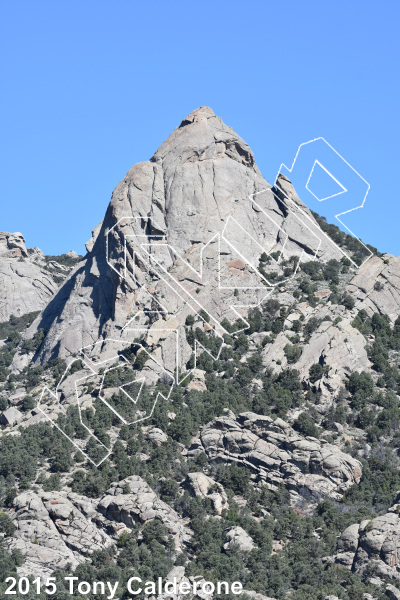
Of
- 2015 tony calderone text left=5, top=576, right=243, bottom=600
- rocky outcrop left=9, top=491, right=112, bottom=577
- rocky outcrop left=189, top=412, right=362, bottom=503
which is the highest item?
rocky outcrop left=189, top=412, right=362, bottom=503

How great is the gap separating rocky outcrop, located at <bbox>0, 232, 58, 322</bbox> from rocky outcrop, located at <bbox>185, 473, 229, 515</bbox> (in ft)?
253

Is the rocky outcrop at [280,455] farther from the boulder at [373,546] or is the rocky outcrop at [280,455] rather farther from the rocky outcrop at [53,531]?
the rocky outcrop at [53,531]

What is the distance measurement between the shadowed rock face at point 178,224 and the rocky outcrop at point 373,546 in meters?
37.9

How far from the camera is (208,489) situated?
110500 millimetres

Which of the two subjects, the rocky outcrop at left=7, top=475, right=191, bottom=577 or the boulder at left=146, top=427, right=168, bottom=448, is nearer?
the rocky outcrop at left=7, top=475, right=191, bottom=577

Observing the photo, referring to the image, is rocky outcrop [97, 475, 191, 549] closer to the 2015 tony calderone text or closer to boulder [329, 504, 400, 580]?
the 2015 tony calderone text

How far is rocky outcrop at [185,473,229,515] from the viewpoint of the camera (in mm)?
109363

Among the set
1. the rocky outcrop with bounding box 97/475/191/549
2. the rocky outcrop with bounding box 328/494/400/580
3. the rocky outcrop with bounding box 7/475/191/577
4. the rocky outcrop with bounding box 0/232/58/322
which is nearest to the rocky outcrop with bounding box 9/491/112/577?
the rocky outcrop with bounding box 7/475/191/577

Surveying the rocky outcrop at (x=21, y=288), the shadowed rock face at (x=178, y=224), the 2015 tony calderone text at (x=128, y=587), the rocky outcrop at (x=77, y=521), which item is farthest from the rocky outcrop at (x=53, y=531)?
the rocky outcrop at (x=21, y=288)

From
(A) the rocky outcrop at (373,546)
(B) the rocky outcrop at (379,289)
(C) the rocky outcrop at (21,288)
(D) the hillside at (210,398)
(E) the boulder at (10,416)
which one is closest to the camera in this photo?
(A) the rocky outcrop at (373,546)

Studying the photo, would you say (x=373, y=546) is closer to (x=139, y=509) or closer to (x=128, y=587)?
(x=139, y=509)

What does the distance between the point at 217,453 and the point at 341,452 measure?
10.8 m

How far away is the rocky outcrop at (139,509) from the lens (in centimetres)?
10406

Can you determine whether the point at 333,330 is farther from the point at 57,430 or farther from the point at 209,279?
the point at 57,430
